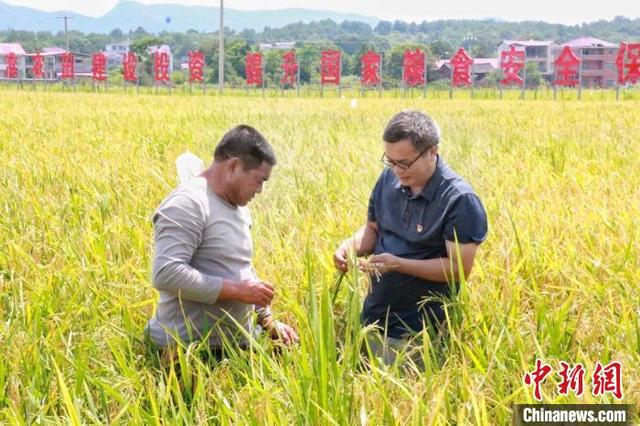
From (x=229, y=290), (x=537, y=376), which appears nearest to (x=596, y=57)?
Answer: (x=229, y=290)

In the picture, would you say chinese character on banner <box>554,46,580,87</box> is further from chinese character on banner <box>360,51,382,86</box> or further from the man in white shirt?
the man in white shirt

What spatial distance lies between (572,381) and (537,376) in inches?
3.1

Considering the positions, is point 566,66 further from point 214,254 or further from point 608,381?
point 608,381

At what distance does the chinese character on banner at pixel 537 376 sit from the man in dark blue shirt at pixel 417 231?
41cm

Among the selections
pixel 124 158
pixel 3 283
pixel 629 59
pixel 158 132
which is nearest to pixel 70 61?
pixel 629 59

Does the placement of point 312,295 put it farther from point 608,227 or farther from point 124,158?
point 124,158

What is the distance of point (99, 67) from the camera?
3275cm

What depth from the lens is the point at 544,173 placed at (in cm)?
473

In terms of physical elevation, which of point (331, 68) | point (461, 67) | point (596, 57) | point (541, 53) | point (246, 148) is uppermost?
point (541, 53)

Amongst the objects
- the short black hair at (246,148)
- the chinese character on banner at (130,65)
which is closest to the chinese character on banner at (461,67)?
the chinese character on banner at (130,65)

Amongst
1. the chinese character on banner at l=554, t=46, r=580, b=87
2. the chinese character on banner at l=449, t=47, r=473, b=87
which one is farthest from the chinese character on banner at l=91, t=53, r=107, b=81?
the chinese character on banner at l=554, t=46, r=580, b=87

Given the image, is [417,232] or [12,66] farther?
[12,66]

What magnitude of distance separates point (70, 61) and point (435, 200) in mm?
34373

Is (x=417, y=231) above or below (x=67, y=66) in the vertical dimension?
below
